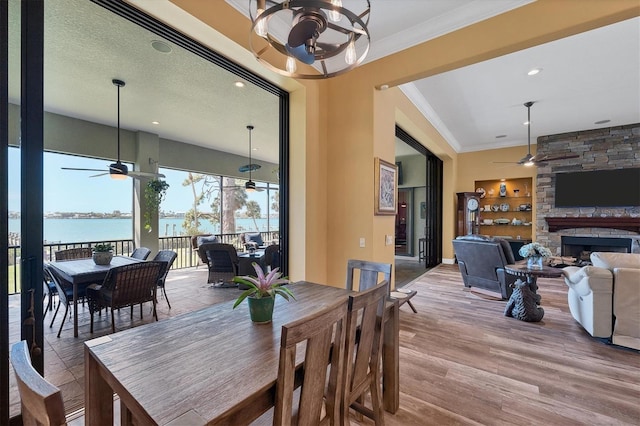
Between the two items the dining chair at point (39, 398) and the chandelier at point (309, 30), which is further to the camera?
the chandelier at point (309, 30)

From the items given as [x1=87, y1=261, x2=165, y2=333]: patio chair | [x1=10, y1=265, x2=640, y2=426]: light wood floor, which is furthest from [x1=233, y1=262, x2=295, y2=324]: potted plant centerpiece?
[x1=87, y1=261, x2=165, y2=333]: patio chair

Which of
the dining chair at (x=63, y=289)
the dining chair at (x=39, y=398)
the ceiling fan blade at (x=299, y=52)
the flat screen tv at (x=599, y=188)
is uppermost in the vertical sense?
the ceiling fan blade at (x=299, y=52)

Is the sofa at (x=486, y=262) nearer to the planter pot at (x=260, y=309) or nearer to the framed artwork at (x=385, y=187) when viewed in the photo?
the framed artwork at (x=385, y=187)

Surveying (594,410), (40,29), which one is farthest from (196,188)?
(594,410)

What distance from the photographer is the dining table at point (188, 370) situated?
958mm

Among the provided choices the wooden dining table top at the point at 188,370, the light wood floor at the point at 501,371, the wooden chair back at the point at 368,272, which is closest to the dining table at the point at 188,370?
the wooden dining table top at the point at 188,370

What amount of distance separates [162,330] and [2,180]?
1201 mm

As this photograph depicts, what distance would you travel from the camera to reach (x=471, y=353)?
2.79 m

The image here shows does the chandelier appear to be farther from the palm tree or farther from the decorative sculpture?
the palm tree

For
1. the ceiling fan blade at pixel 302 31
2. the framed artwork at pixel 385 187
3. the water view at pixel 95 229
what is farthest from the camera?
the water view at pixel 95 229

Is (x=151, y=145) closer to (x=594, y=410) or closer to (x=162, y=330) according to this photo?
(x=162, y=330)

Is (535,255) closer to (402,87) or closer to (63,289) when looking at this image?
(402,87)

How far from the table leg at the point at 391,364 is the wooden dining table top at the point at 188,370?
0.78 m

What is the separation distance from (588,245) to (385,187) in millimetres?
6522
